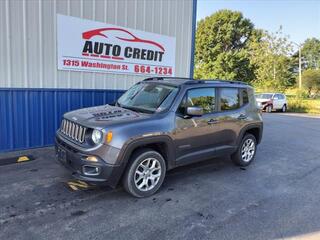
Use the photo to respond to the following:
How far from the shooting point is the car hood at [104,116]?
3896mm

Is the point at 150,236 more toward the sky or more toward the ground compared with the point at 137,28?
more toward the ground

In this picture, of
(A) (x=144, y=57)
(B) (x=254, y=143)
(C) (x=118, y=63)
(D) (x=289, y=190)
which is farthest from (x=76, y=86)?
(D) (x=289, y=190)

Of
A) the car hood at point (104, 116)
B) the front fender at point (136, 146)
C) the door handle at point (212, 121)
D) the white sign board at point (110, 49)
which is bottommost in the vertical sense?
the front fender at point (136, 146)

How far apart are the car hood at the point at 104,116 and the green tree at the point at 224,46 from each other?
3141 centimetres

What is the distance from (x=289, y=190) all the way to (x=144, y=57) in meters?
5.54

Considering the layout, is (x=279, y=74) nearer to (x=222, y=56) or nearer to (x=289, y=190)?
(x=222, y=56)

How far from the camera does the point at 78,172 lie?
389 centimetres

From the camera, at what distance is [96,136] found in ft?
12.4

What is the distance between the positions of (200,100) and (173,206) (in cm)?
192

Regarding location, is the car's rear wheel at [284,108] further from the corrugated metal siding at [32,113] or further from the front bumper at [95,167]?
the front bumper at [95,167]

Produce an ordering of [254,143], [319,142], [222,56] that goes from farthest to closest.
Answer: [222,56], [319,142], [254,143]

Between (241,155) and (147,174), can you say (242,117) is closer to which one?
(241,155)

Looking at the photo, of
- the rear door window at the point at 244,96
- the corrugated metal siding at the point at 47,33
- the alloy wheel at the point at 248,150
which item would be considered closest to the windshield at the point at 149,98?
the rear door window at the point at 244,96

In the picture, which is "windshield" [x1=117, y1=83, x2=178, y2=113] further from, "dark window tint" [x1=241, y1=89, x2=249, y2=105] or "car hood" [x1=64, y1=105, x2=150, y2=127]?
"dark window tint" [x1=241, y1=89, x2=249, y2=105]
